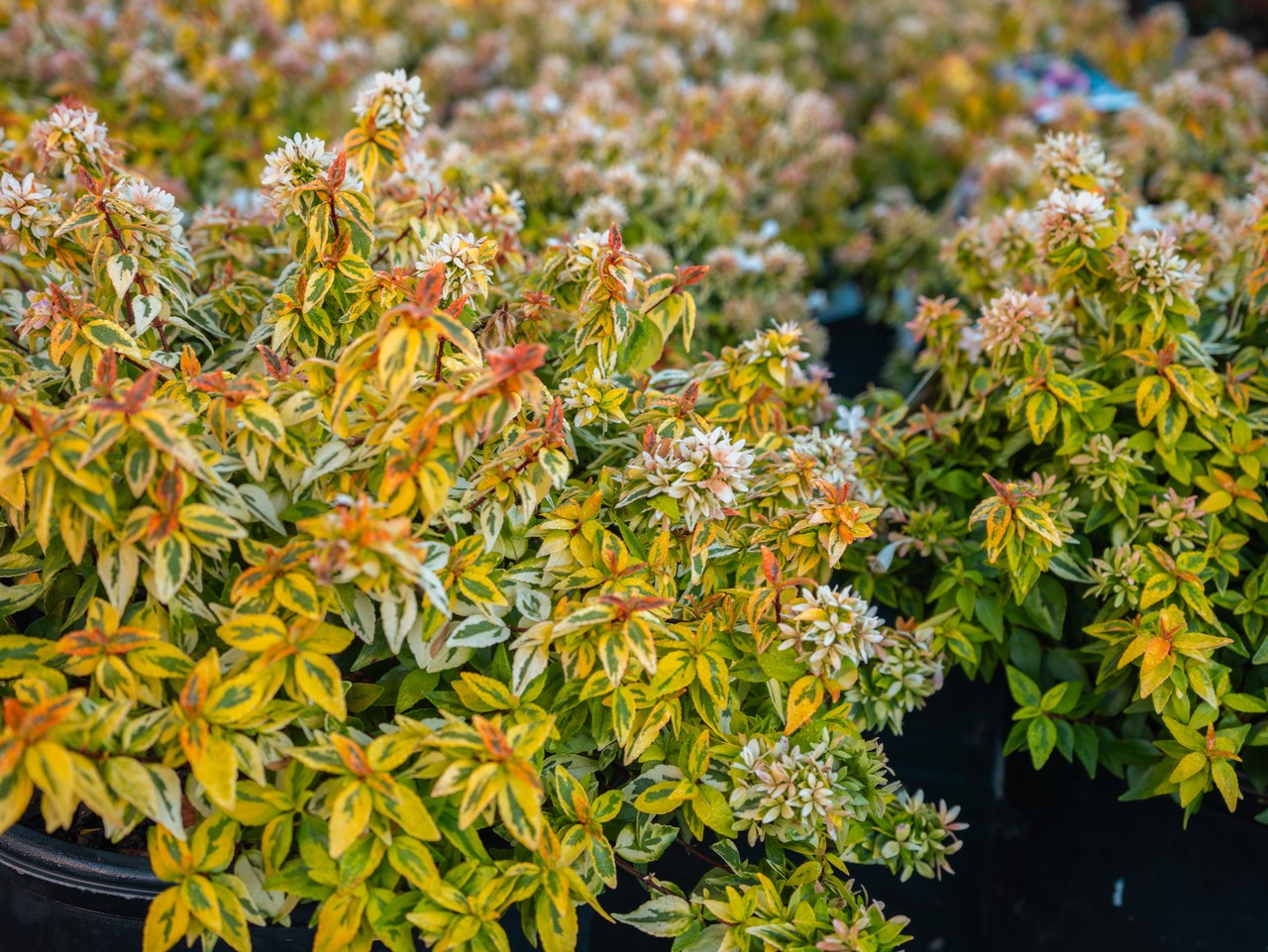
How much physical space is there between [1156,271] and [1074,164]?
35cm

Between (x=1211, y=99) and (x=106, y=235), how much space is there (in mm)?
3153

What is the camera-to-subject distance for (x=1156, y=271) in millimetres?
1667

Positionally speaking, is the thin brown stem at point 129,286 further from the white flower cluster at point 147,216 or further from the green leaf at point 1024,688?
the green leaf at point 1024,688

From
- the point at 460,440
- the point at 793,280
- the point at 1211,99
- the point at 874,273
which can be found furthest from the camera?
the point at 874,273

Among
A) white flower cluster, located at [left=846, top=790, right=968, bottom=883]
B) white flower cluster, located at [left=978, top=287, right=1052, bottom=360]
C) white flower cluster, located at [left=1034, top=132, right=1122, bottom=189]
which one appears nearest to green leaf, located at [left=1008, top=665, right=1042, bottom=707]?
white flower cluster, located at [left=846, top=790, right=968, bottom=883]

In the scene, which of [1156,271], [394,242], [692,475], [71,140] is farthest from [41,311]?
[1156,271]

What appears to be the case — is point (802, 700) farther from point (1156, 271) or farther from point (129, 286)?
point (129, 286)

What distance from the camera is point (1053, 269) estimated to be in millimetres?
1957

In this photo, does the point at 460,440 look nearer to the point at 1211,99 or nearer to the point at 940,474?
the point at 940,474

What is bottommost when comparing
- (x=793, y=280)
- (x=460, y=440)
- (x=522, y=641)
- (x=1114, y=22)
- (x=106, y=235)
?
(x=522, y=641)

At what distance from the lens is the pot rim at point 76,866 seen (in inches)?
51.0

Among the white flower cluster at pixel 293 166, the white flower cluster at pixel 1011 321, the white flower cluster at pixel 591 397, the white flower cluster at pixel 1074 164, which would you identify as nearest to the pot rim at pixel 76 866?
the white flower cluster at pixel 591 397

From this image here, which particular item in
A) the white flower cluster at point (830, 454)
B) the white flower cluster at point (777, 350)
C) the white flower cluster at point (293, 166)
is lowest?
the white flower cluster at point (830, 454)

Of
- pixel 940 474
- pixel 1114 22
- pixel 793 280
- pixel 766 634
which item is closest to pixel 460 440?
pixel 766 634
